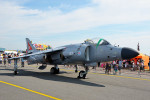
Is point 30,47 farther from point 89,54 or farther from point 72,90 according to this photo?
point 72,90

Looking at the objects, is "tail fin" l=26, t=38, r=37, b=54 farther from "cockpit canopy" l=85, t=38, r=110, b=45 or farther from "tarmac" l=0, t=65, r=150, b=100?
"cockpit canopy" l=85, t=38, r=110, b=45

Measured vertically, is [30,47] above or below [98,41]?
above

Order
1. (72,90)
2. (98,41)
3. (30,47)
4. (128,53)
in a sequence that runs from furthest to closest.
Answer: (30,47) → (98,41) → (128,53) → (72,90)

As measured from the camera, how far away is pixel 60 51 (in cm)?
1433

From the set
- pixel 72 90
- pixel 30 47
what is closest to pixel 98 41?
pixel 72 90

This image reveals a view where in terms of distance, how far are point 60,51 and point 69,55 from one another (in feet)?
5.03

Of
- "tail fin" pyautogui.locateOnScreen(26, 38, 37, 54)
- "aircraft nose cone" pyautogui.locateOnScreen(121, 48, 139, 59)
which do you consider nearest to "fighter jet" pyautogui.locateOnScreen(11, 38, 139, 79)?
"aircraft nose cone" pyautogui.locateOnScreen(121, 48, 139, 59)

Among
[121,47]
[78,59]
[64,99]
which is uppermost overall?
[121,47]

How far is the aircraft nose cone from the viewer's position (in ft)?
31.9

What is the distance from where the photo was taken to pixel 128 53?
9.78 meters

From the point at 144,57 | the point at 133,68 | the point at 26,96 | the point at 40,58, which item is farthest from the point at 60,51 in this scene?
the point at 144,57

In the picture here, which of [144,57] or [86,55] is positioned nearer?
[86,55]

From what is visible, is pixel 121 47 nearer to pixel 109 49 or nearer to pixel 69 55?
pixel 109 49

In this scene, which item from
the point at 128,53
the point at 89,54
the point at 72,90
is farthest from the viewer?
the point at 89,54
